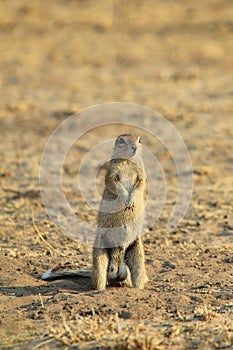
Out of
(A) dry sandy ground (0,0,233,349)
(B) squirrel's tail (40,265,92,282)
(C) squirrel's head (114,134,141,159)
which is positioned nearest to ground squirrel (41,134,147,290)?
(C) squirrel's head (114,134,141,159)

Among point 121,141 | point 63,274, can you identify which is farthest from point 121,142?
point 63,274

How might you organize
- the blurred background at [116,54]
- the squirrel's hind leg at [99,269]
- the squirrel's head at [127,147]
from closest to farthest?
the squirrel's hind leg at [99,269]
the squirrel's head at [127,147]
the blurred background at [116,54]

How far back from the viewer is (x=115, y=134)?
1164 cm

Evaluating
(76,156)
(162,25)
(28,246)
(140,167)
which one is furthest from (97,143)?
(162,25)

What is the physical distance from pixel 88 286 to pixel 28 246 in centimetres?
141

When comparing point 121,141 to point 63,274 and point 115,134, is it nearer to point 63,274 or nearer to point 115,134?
point 63,274

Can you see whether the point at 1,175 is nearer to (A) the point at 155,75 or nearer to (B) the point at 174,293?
(B) the point at 174,293

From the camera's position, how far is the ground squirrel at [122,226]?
556 centimetres

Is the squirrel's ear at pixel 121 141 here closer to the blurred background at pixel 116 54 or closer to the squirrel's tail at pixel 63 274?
the squirrel's tail at pixel 63 274

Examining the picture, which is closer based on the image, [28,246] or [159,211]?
[28,246]

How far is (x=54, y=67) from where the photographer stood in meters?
15.8

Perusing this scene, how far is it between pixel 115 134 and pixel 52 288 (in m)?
6.26

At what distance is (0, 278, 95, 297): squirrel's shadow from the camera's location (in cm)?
549

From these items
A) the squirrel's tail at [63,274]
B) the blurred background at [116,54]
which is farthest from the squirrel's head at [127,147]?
the blurred background at [116,54]
